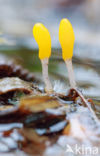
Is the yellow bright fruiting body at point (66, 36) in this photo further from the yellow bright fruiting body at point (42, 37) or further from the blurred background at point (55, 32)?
the blurred background at point (55, 32)

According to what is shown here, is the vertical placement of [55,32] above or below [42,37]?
above

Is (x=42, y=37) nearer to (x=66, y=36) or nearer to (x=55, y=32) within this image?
(x=66, y=36)

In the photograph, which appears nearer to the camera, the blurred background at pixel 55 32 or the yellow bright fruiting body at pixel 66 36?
the yellow bright fruiting body at pixel 66 36

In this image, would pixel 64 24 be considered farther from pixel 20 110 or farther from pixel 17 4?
pixel 17 4

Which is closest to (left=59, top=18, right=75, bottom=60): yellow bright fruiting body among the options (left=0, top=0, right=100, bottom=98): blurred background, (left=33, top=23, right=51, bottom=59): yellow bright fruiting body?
(left=33, top=23, right=51, bottom=59): yellow bright fruiting body

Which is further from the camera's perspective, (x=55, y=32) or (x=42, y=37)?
(x=55, y=32)

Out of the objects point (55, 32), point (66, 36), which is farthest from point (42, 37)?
point (55, 32)

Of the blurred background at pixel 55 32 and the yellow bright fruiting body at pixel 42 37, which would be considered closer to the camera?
the yellow bright fruiting body at pixel 42 37

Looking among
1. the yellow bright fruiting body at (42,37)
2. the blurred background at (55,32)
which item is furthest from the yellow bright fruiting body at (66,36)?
the blurred background at (55,32)
